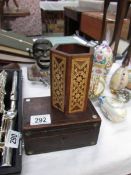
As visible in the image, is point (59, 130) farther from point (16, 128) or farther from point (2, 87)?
point (2, 87)

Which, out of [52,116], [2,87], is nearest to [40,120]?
[52,116]

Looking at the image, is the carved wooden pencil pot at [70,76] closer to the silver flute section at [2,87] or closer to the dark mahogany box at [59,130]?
the dark mahogany box at [59,130]

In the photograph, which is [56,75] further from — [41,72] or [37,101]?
[41,72]

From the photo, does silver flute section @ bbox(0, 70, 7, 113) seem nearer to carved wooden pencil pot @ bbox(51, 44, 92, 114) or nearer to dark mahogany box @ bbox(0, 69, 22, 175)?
dark mahogany box @ bbox(0, 69, 22, 175)

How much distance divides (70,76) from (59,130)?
11 centimetres

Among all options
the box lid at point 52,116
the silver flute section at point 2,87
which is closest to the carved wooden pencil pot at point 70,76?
the box lid at point 52,116

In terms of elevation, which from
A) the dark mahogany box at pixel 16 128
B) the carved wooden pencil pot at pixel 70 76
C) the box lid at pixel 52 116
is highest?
the carved wooden pencil pot at pixel 70 76

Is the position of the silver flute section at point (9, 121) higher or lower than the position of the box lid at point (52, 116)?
lower

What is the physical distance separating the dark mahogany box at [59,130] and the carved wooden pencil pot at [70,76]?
2 cm

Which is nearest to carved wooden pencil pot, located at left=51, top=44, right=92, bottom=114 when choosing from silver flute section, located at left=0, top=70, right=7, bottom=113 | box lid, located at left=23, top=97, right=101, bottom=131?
box lid, located at left=23, top=97, right=101, bottom=131

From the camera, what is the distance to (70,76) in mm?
346

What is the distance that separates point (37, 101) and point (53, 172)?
6.0 inches

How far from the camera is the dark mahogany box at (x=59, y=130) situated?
0.35 meters

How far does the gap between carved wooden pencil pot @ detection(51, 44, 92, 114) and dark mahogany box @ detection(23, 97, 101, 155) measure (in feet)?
0.07
